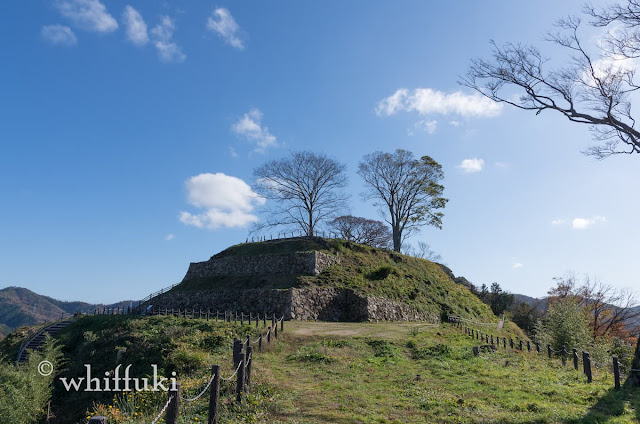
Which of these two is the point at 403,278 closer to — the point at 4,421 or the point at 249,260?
the point at 249,260

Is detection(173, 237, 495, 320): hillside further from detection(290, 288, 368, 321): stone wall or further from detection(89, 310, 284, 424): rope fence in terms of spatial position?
detection(89, 310, 284, 424): rope fence

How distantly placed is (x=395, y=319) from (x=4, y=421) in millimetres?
25750

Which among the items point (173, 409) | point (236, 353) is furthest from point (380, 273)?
point (173, 409)

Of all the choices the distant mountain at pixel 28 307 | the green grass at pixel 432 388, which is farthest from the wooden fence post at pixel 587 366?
the distant mountain at pixel 28 307

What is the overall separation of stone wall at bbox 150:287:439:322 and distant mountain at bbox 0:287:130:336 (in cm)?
14053

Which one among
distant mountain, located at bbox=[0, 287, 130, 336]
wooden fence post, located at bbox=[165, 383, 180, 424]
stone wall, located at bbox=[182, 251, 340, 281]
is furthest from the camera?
distant mountain, located at bbox=[0, 287, 130, 336]

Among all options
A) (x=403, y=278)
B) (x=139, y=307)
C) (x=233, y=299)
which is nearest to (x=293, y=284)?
(x=233, y=299)

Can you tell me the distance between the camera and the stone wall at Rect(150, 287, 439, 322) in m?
30.0

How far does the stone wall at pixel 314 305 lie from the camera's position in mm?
29969

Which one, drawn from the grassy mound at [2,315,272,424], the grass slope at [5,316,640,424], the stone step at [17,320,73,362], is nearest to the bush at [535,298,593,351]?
the grass slope at [5,316,640,424]

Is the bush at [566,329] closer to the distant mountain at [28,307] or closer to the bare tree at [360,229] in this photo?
the bare tree at [360,229]

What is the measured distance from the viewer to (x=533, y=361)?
53.4 ft

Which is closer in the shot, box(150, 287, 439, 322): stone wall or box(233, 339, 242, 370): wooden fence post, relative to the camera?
box(233, 339, 242, 370): wooden fence post

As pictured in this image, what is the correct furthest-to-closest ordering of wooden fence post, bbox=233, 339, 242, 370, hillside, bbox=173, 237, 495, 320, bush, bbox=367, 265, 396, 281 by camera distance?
bush, bbox=367, 265, 396, 281 → hillside, bbox=173, 237, 495, 320 → wooden fence post, bbox=233, 339, 242, 370
